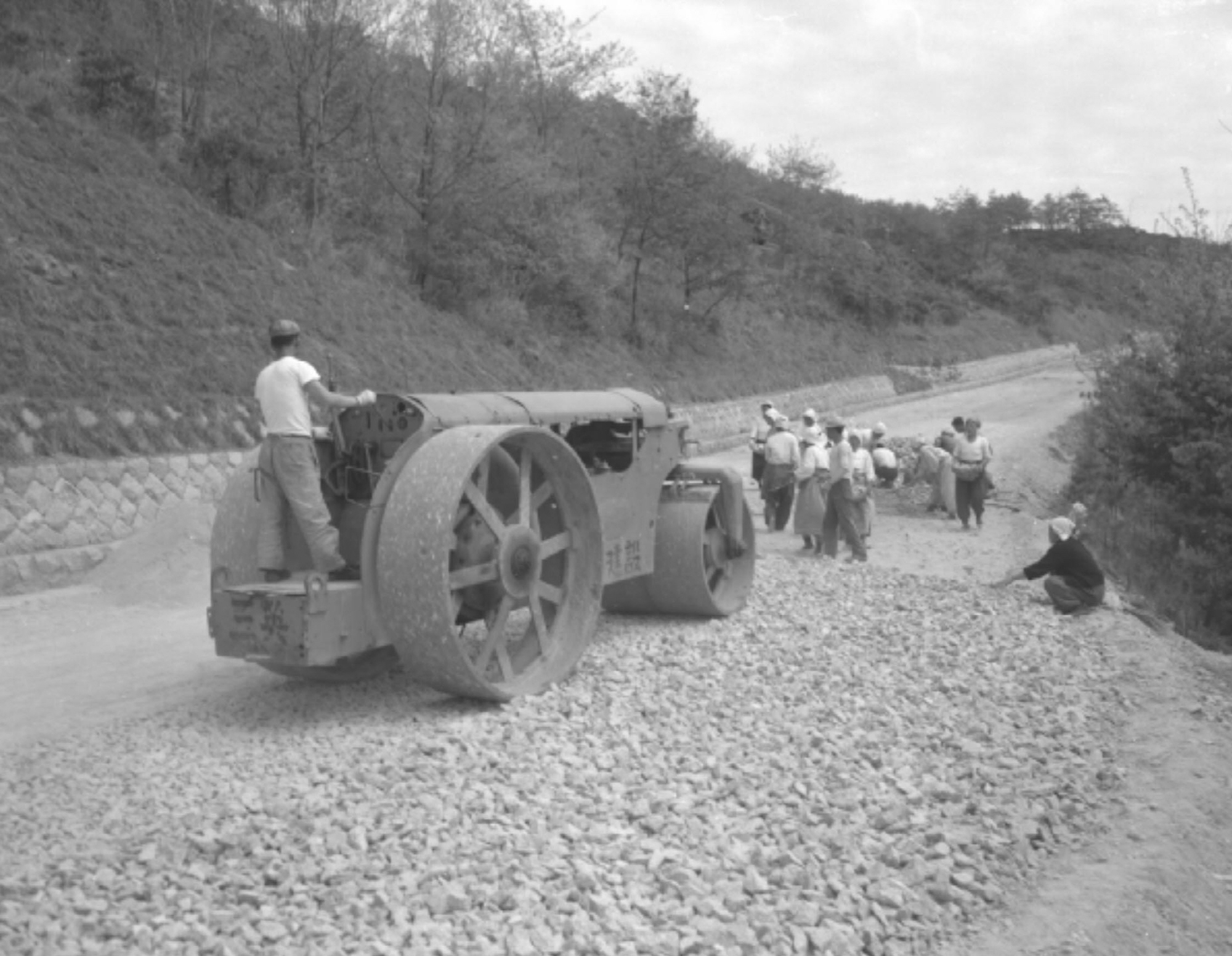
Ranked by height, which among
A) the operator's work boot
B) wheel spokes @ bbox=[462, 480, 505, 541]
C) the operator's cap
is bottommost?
the operator's work boot

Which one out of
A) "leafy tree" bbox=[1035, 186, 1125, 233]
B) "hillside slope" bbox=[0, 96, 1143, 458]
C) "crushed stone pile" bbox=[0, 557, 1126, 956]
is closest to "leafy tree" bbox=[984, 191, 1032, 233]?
"leafy tree" bbox=[1035, 186, 1125, 233]

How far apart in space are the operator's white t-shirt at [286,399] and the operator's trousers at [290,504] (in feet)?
0.17

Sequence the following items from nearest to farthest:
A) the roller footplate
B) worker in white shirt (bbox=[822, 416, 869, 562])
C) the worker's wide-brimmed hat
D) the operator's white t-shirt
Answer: the roller footplate → the operator's white t-shirt → the worker's wide-brimmed hat → worker in white shirt (bbox=[822, 416, 869, 562])

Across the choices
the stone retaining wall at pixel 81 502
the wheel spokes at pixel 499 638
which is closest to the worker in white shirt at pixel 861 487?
the stone retaining wall at pixel 81 502

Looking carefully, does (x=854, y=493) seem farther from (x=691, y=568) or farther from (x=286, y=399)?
(x=286, y=399)

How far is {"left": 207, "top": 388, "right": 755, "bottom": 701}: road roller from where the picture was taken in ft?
21.9

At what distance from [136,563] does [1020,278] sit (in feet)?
189

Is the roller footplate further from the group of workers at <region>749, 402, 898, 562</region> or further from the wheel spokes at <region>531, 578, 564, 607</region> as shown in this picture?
the group of workers at <region>749, 402, 898, 562</region>

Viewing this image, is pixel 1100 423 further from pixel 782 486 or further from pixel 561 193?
pixel 561 193

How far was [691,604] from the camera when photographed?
9.81 meters

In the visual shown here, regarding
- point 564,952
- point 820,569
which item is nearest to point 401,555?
point 564,952

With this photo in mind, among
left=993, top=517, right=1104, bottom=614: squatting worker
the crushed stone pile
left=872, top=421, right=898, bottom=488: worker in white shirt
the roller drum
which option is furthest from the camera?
left=872, top=421, right=898, bottom=488: worker in white shirt

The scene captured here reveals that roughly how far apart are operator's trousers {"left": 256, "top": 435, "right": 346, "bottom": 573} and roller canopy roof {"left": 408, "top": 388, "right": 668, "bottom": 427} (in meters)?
0.77

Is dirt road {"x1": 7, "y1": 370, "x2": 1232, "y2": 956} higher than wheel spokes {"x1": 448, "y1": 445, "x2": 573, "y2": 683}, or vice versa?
wheel spokes {"x1": 448, "y1": 445, "x2": 573, "y2": 683}
